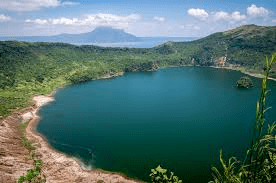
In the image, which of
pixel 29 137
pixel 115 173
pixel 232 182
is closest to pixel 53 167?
pixel 115 173

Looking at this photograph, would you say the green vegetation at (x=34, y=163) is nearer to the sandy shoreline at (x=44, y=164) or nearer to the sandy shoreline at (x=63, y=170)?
the sandy shoreline at (x=44, y=164)

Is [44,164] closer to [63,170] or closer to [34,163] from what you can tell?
[34,163]

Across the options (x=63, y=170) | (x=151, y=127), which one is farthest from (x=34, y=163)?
(x=151, y=127)

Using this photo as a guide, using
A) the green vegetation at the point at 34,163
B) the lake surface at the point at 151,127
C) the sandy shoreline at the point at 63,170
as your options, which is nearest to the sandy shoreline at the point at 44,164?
the sandy shoreline at the point at 63,170

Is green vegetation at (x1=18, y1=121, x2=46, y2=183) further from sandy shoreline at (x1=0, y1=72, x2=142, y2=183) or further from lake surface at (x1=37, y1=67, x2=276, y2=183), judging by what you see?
lake surface at (x1=37, y1=67, x2=276, y2=183)

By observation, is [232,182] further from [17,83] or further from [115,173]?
[17,83]

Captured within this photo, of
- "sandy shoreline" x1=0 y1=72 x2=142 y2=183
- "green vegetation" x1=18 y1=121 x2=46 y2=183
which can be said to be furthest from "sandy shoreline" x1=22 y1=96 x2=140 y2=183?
"green vegetation" x1=18 y1=121 x2=46 y2=183
